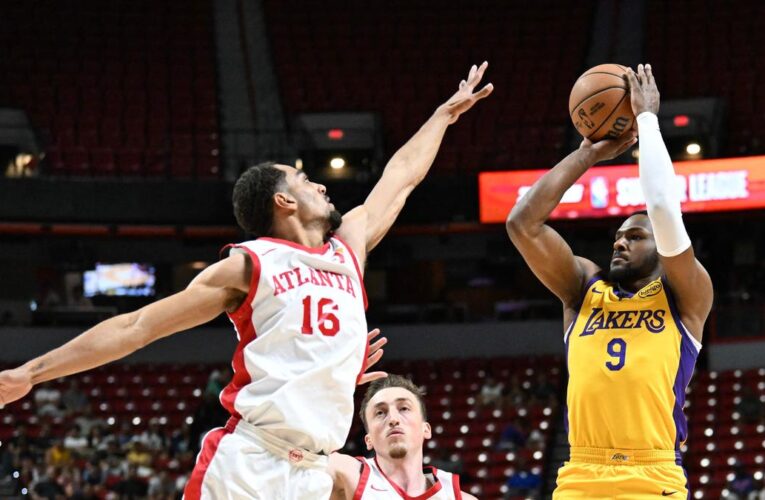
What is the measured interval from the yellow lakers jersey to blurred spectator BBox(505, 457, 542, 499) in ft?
29.8

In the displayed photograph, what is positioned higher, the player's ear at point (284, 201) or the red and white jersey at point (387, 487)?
the player's ear at point (284, 201)

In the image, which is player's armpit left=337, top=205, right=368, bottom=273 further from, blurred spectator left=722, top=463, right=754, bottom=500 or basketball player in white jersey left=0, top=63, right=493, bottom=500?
blurred spectator left=722, top=463, right=754, bottom=500

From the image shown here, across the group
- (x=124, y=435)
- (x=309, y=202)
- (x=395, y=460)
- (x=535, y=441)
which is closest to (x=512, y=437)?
(x=535, y=441)

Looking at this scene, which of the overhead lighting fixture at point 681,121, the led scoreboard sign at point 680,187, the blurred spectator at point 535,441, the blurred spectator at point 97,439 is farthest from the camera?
the overhead lighting fixture at point 681,121

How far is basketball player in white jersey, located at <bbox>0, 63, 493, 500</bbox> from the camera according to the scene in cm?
354


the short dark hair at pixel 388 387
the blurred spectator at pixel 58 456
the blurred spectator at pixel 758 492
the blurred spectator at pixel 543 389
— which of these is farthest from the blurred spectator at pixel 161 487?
the short dark hair at pixel 388 387

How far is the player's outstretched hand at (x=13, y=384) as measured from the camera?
322cm

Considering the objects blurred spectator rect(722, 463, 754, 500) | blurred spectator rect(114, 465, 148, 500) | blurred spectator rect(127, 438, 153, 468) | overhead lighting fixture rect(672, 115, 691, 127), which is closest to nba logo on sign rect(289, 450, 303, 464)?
blurred spectator rect(114, 465, 148, 500)

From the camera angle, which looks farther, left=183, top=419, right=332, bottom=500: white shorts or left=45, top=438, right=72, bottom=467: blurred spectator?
left=45, top=438, right=72, bottom=467: blurred spectator

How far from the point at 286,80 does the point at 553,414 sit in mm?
7816

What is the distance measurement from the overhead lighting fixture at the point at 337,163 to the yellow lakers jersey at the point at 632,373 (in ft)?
44.9

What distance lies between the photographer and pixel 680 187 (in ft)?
52.9

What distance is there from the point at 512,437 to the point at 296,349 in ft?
37.1

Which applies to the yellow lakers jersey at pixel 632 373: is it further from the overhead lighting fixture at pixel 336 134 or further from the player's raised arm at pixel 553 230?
the overhead lighting fixture at pixel 336 134
